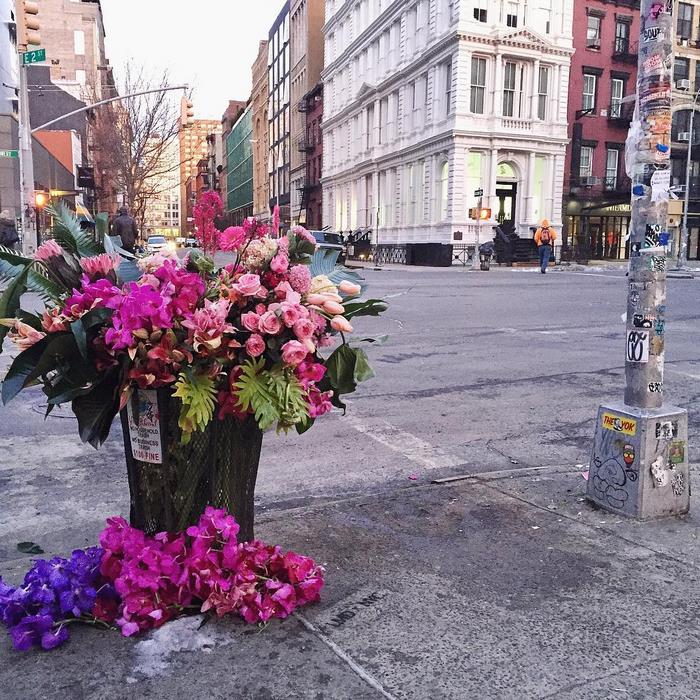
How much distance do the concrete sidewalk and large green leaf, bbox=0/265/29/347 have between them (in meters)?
1.20

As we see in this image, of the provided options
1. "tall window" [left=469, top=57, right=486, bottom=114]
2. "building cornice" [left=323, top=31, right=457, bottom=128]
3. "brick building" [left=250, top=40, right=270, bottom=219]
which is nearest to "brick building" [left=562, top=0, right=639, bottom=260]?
"tall window" [left=469, top=57, right=486, bottom=114]

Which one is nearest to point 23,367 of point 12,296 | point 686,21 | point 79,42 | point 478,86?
point 12,296

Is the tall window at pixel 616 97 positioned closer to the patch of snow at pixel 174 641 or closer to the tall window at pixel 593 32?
the tall window at pixel 593 32

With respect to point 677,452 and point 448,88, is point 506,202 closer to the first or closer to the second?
point 448,88

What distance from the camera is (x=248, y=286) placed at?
2.59 m

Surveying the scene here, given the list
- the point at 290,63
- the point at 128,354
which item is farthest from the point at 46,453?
the point at 290,63

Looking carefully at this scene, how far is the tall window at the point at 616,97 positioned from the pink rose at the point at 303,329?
45817mm

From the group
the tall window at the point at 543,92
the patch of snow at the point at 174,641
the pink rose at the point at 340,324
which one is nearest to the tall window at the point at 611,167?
the tall window at the point at 543,92

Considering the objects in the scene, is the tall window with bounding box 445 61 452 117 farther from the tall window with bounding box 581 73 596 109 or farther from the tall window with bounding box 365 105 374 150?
the tall window with bounding box 365 105 374 150

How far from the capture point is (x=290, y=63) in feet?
246

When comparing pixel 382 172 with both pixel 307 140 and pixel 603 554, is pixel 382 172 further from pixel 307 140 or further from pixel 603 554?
pixel 603 554

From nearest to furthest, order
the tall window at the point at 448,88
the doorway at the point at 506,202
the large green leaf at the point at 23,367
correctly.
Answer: the large green leaf at the point at 23,367 → the tall window at the point at 448,88 → the doorway at the point at 506,202

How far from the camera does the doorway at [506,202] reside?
129 ft

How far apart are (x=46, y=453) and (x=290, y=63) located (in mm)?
76370
